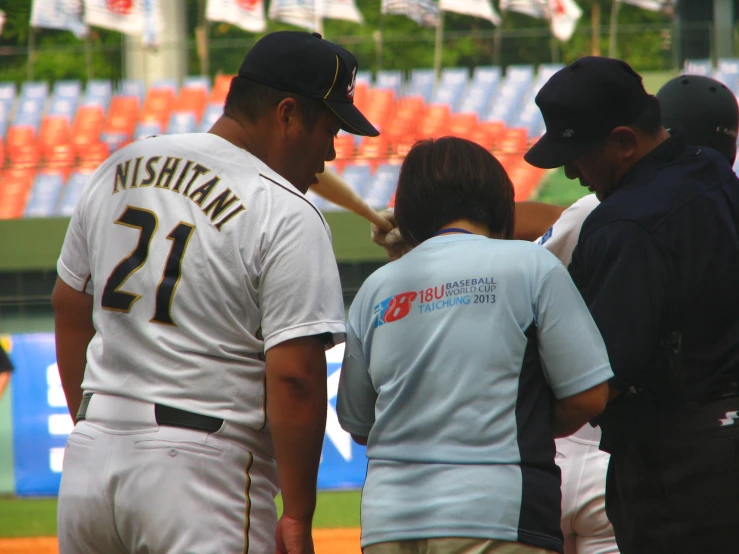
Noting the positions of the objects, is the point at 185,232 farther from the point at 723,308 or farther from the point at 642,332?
the point at 723,308

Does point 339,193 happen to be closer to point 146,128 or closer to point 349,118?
point 349,118

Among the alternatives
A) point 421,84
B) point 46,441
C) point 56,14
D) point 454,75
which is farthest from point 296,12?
point 46,441

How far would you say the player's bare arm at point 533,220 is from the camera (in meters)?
2.79

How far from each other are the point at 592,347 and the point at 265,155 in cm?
80

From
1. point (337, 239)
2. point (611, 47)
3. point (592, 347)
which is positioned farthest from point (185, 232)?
point (611, 47)

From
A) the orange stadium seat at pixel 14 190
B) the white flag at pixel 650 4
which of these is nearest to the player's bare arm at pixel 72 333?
the orange stadium seat at pixel 14 190

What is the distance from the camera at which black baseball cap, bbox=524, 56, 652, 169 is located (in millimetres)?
2012

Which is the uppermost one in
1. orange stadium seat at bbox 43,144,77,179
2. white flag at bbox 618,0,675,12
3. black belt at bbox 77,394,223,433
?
white flag at bbox 618,0,675,12

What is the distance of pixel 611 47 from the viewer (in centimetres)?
1275

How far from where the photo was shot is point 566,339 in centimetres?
171

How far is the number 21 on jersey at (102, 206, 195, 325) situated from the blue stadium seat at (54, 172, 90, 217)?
9.88m

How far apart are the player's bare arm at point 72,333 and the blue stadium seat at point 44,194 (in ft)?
32.3

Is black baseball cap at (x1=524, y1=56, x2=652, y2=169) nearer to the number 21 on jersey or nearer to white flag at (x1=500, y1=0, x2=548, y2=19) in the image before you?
the number 21 on jersey

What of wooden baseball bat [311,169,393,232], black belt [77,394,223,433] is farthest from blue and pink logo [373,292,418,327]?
wooden baseball bat [311,169,393,232]
